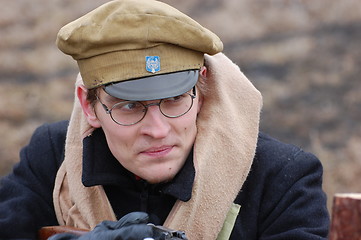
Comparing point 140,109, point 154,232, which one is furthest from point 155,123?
point 154,232

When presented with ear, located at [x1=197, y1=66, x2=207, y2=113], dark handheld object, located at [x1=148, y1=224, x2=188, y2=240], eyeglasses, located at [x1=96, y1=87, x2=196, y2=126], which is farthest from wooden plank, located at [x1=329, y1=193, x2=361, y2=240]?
ear, located at [x1=197, y1=66, x2=207, y2=113]

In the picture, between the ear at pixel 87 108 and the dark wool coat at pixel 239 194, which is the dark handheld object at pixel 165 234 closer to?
the dark wool coat at pixel 239 194

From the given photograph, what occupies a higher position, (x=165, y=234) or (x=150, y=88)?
(x=150, y=88)

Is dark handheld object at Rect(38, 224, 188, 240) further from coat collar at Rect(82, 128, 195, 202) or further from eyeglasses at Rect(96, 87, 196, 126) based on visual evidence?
eyeglasses at Rect(96, 87, 196, 126)

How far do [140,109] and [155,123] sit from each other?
0.08m

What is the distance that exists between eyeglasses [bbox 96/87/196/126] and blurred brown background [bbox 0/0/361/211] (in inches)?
140

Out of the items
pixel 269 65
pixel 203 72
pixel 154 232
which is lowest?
pixel 269 65

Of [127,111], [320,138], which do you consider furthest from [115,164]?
[320,138]

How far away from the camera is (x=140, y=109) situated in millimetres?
2688

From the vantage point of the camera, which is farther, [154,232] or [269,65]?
[269,65]

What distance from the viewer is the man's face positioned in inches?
106

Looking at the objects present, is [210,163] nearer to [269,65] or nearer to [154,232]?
[154,232]

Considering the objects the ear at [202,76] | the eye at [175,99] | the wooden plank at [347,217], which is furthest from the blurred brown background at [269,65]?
the wooden plank at [347,217]

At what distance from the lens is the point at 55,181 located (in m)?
3.19
